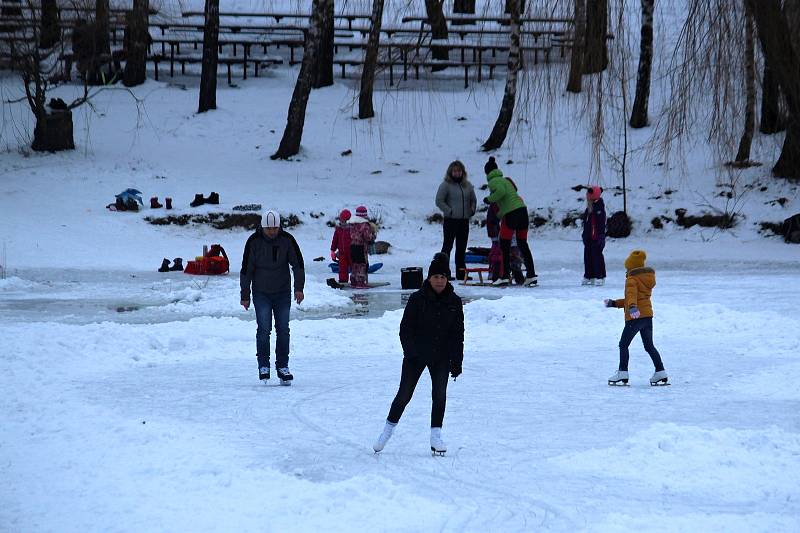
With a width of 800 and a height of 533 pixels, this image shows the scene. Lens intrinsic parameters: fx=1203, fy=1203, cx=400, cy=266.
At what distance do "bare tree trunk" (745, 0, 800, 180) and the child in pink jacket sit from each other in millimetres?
6361

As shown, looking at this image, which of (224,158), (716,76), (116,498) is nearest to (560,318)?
(716,76)

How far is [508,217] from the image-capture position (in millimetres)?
17375

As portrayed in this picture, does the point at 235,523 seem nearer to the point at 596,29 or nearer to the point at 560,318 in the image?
the point at 560,318

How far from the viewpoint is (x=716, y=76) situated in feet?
50.6

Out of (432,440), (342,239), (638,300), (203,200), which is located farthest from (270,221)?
(203,200)

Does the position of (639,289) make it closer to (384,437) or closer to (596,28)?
(384,437)

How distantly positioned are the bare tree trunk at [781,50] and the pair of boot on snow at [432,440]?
9.54m

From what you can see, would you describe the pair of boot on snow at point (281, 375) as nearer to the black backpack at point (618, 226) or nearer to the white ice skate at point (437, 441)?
the white ice skate at point (437, 441)

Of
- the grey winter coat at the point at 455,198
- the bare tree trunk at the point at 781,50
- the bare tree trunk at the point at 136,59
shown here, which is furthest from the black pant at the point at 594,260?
the bare tree trunk at the point at 136,59

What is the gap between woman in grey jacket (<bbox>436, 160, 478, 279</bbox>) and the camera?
705 inches

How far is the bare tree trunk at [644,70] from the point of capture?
87.5 feet

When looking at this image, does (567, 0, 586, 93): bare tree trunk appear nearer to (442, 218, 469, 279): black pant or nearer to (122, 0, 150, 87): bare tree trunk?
(442, 218, 469, 279): black pant

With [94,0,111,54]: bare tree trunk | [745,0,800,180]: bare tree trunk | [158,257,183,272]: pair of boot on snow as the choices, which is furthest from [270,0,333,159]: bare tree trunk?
[745,0,800,180]: bare tree trunk

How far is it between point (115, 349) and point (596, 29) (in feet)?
24.9
